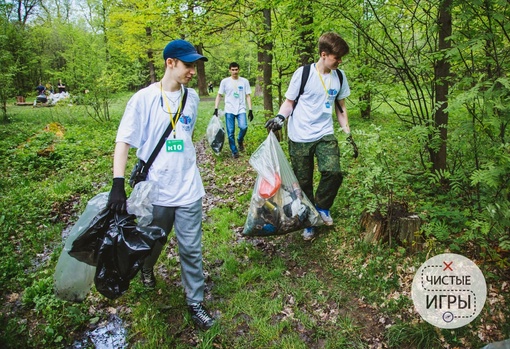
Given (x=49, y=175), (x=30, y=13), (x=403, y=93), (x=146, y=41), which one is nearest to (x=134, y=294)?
(x=403, y=93)

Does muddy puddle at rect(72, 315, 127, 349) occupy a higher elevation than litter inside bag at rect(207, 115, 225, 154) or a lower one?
lower

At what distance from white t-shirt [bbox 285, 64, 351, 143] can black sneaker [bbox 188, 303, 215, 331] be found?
192 centimetres

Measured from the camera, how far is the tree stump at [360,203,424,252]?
125 inches

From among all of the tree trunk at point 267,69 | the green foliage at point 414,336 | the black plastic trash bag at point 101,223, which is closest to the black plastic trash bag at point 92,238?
the black plastic trash bag at point 101,223

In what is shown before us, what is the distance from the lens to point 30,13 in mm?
29266

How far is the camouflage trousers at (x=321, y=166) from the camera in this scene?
11.3ft

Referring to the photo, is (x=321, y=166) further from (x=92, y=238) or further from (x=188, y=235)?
(x=92, y=238)

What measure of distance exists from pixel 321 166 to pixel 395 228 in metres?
0.94

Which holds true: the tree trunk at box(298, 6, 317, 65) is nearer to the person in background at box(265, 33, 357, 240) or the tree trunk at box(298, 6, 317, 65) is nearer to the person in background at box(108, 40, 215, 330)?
the person in background at box(265, 33, 357, 240)

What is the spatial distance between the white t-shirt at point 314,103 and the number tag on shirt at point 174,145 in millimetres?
1456

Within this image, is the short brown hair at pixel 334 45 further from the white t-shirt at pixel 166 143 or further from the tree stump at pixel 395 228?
the tree stump at pixel 395 228

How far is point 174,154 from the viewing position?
2531 mm

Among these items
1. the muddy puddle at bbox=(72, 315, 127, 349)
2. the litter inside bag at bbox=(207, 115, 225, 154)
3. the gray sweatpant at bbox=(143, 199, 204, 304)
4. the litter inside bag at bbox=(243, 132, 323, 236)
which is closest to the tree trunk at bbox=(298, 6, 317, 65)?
the litter inside bag at bbox=(207, 115, 225, 154)

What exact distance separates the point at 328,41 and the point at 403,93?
1.71 meters
